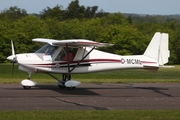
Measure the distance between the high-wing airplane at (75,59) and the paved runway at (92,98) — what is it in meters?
0.72

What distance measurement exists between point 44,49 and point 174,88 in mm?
5386

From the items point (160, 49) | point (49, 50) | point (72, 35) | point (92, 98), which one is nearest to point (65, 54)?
point (49, 50)

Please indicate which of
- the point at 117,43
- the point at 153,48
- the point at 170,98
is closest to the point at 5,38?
the point at 117,43

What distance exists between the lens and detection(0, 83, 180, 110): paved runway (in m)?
14.2

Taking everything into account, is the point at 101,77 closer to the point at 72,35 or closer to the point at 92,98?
the point at 92,98

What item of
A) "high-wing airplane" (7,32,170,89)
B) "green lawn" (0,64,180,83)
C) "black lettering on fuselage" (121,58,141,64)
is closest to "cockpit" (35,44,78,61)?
"high-wing airplane" (7,32,170,89)

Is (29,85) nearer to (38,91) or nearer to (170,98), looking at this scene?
(38,91)

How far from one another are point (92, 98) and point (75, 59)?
3.80 m

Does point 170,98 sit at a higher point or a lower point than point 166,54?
lower

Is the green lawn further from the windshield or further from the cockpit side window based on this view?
the cockpit side window

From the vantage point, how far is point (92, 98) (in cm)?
1641

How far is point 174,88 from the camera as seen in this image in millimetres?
20312

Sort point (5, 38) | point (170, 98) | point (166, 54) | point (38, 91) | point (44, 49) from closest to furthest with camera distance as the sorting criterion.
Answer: point (170, 98) → point (38, 91) → point (44, 49) → point (166, 54) → point (5, 38)

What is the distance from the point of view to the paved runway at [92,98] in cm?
1416
